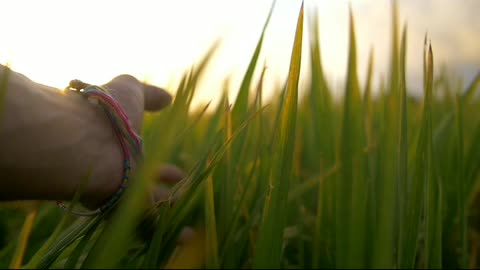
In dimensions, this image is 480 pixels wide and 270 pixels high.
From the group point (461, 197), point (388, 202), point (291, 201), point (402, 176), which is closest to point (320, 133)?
point (291, 201)

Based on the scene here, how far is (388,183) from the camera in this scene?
1.20 ft

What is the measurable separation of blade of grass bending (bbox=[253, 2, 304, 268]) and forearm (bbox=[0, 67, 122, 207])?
19 cm

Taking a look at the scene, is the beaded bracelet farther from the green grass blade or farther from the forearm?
the green grass blade

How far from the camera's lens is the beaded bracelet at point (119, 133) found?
1.80ft

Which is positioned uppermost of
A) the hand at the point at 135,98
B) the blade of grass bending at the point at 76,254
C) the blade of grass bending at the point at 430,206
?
the hand at the point at 135,98

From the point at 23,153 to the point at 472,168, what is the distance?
75cm

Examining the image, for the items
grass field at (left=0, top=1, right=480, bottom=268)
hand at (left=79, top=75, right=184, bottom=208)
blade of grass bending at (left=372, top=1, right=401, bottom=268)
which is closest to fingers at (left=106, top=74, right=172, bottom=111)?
hand at (left=79, top=75, right=184, bottom=208)

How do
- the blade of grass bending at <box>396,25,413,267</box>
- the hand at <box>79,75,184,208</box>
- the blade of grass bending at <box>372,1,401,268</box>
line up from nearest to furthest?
the blade of grass bending at <box>372,1,401,268</box>
the blade of grass bending at <box>396,25,413,267</box>
the hand at <box>79,75,184,208</box>

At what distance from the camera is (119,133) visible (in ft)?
1.84

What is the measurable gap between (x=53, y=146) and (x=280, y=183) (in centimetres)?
22

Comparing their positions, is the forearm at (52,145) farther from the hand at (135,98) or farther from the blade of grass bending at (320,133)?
the blade of grass bending at (320,133)

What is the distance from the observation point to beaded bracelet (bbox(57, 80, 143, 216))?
1.80 ft

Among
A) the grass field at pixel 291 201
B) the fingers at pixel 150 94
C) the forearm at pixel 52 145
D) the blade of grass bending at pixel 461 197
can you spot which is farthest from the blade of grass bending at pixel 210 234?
the blade of grass bending at pixel 461 197

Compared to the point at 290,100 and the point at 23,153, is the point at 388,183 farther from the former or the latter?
the point at 23,153
